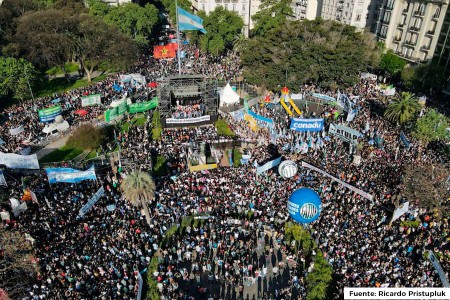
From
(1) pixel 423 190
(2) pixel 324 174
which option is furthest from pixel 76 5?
(1) pixel 423 190

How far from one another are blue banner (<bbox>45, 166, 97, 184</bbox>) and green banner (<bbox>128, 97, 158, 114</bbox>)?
1863 cm

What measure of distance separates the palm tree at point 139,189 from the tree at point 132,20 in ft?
172

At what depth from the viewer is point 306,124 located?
139 ft

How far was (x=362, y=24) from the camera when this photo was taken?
8075cm

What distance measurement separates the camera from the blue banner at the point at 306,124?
42.1 m

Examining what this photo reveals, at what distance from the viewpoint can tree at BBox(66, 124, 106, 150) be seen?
4144 centimetres

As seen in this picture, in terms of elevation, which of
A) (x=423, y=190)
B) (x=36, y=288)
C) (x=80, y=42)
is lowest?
(x=36, y=288)

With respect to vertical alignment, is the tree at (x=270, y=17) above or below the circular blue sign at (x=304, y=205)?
above

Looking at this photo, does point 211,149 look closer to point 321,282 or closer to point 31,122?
point 321,282

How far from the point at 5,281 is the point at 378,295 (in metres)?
23.7

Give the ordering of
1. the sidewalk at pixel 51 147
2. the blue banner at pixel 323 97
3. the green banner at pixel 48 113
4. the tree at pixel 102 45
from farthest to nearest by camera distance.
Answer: the tree at pixel 102 45
the blue banner at pixel 323 97
the green banner at pixel 48 113
the sidewalk at pixel 51 147

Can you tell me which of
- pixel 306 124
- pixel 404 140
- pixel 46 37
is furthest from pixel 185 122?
pixel 46 37

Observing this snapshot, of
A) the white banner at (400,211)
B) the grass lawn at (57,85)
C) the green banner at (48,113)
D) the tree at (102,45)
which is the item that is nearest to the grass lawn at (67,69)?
the grass lawn at (57,85)

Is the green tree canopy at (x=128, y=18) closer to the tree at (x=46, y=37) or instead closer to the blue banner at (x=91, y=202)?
the tree at (x=46, y=37)
